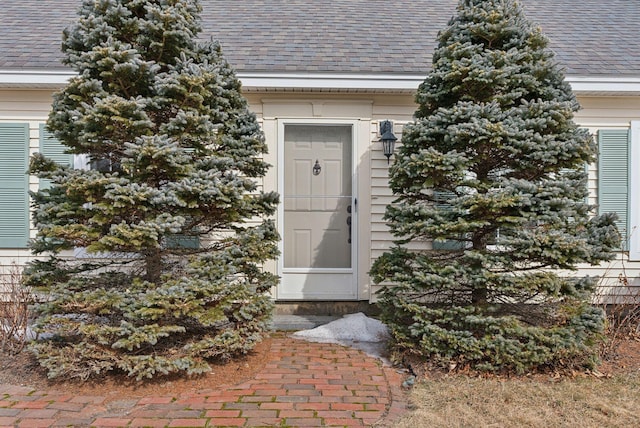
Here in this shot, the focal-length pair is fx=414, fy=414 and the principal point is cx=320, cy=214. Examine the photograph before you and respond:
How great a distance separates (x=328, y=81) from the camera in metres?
4.73

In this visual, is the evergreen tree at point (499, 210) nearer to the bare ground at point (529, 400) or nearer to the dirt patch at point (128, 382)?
the bare ground at point (529, 400)

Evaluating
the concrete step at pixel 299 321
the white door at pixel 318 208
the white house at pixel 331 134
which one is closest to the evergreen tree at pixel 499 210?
the concrete step at pixel 299 321

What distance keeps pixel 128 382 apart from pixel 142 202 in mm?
1374

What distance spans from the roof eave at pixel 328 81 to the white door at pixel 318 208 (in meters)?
0.52

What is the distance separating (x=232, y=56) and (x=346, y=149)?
1.85m

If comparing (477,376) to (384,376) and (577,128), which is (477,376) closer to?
(384,376)

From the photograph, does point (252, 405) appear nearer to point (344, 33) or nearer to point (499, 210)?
point (499, 210)

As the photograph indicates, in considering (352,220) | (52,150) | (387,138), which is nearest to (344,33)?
(387,138)

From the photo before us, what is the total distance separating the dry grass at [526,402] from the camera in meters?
2.64

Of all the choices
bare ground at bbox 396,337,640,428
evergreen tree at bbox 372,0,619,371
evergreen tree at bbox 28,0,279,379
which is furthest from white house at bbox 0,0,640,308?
bare ground at bbox 396,337,640,428

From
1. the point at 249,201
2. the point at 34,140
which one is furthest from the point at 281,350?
the point at 34,140

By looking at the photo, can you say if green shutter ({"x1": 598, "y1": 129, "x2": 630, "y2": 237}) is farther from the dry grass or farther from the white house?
the dry grass

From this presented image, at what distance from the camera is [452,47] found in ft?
11.4

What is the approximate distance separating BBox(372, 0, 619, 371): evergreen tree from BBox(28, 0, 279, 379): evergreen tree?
142cm
